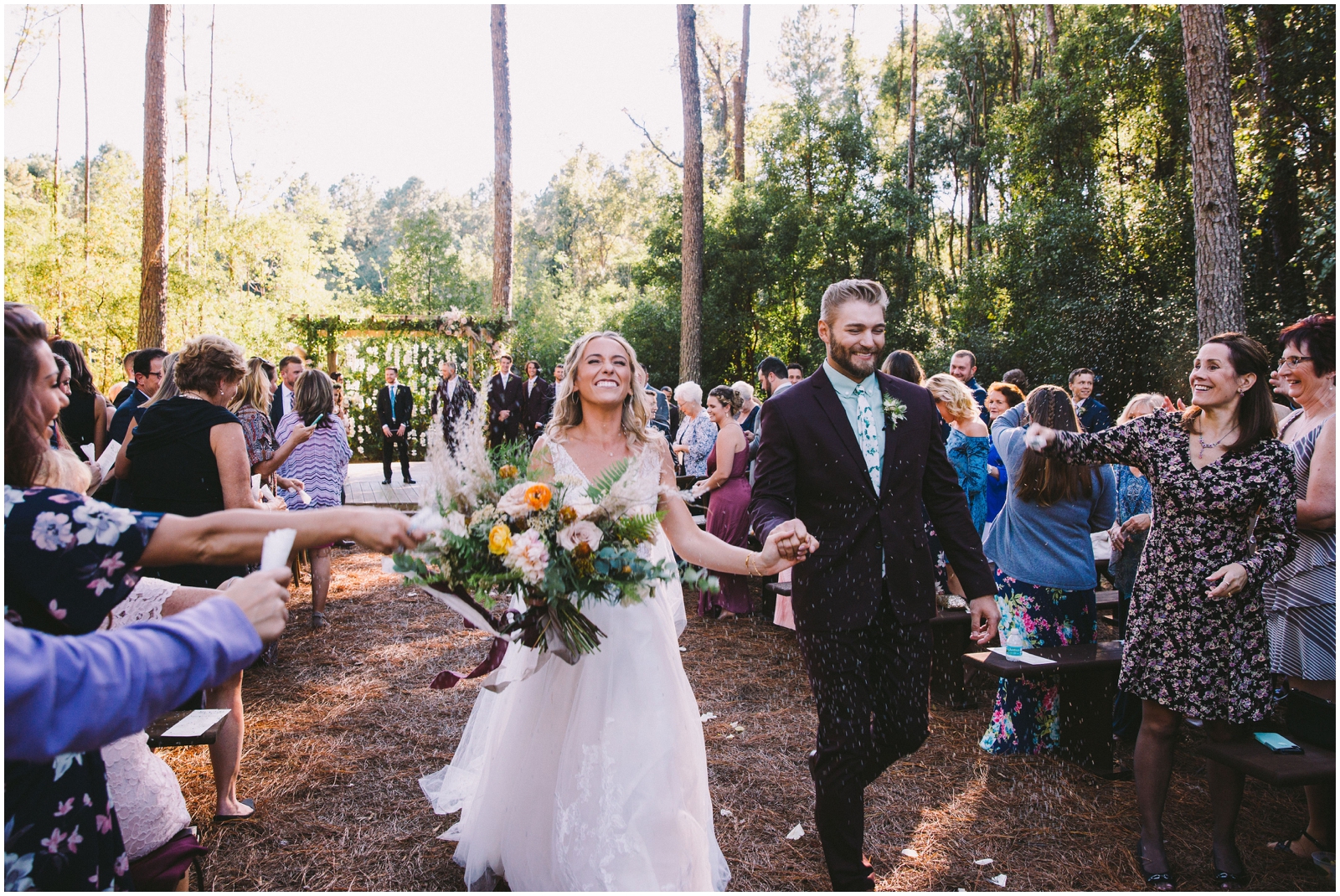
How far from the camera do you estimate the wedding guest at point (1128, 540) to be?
15.7 feet

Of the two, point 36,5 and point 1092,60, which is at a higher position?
point 36,5

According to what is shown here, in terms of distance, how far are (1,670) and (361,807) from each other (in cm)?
315

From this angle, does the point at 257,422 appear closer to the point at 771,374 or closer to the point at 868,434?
the point at 868,434

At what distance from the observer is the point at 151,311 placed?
1095 centimetres

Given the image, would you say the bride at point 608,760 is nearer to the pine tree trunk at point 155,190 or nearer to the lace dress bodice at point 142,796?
the lace dress bodice at point 142,796

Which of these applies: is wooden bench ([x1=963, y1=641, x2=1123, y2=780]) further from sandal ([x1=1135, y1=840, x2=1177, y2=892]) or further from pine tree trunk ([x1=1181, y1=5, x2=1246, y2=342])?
pine tree trunk ([x1=1181, y1=5, x2=1246, y2=342])

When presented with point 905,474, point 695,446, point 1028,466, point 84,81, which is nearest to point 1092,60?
point 695,446

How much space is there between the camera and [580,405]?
3.59 metres

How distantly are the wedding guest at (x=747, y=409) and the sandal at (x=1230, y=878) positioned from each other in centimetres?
512

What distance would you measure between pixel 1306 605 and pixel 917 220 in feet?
82.3

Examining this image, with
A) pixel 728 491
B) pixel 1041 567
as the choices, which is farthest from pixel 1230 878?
pixel 728 491

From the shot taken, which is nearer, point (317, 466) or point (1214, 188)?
point (317, 466)

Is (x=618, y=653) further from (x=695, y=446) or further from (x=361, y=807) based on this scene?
(x=695, y=446)

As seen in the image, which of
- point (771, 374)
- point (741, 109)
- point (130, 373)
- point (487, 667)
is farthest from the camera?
point (741, 109)
